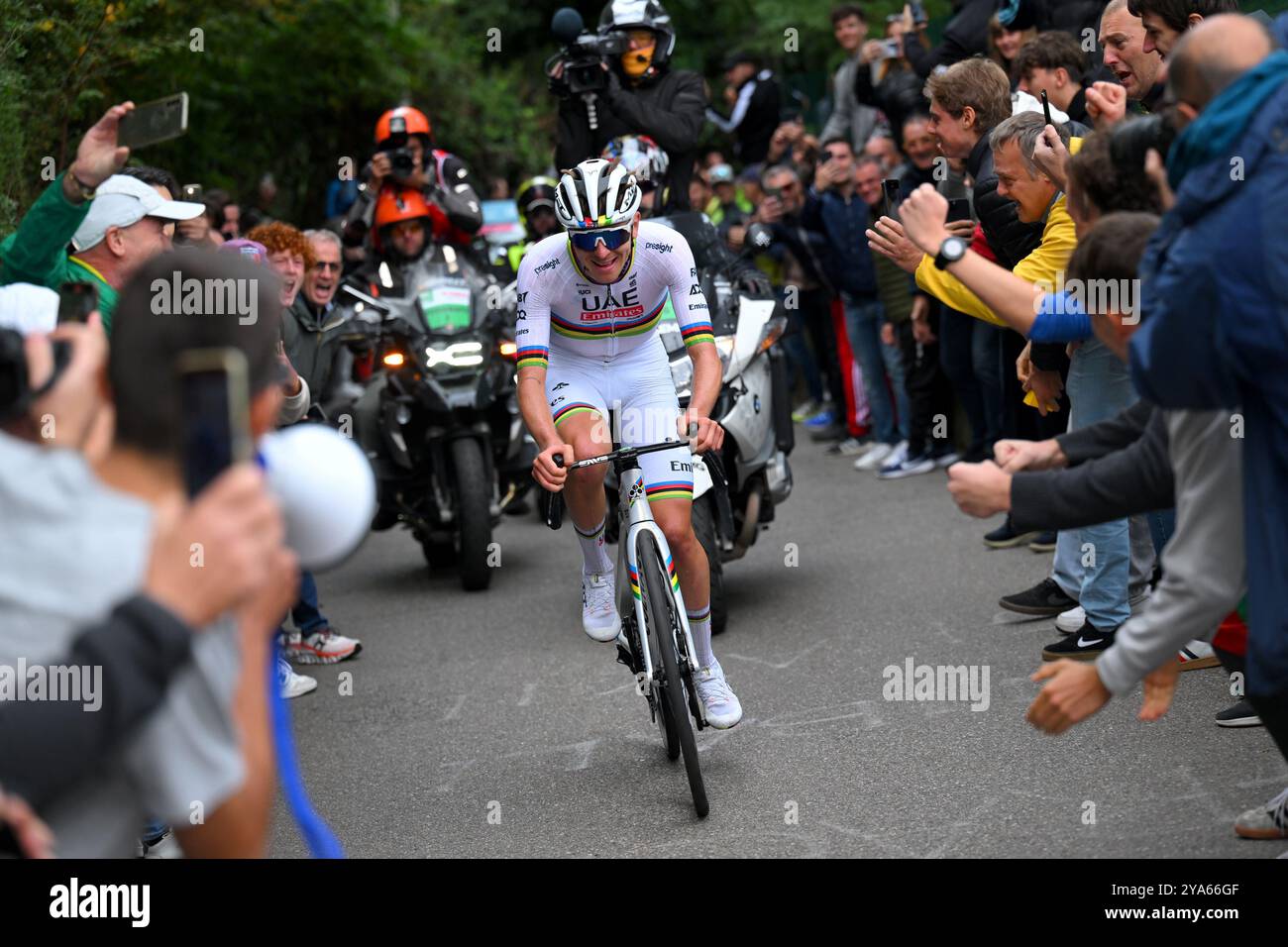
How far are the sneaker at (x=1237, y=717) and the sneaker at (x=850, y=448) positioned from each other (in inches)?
292

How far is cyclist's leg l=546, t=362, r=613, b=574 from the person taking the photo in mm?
6402

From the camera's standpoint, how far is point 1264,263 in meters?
3.47

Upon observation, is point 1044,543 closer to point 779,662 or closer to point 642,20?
point 779,662

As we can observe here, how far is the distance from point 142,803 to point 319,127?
17793mm

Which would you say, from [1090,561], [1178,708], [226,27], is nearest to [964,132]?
[1090,561]

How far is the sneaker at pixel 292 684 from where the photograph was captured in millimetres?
7656

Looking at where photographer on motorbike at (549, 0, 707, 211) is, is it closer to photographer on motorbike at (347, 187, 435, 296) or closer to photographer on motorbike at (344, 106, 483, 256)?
photographer on motorbike at (344, 106, 483, 256)

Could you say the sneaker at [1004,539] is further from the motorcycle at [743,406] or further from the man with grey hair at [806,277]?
the man with grey hair at [806,277]

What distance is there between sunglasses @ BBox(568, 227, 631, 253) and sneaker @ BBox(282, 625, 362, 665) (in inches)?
115

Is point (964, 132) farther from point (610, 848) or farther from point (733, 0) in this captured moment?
point (733, 0)

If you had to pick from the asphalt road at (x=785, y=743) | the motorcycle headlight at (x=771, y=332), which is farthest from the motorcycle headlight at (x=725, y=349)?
the asphalt road at (x=785, y=743)

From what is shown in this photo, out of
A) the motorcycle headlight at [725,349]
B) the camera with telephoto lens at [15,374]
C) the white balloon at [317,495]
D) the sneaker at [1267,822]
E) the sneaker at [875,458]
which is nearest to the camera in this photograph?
the white balloon at [317,495]

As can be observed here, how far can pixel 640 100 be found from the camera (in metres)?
10.1

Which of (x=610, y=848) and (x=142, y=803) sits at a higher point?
(x=142, y=803)
